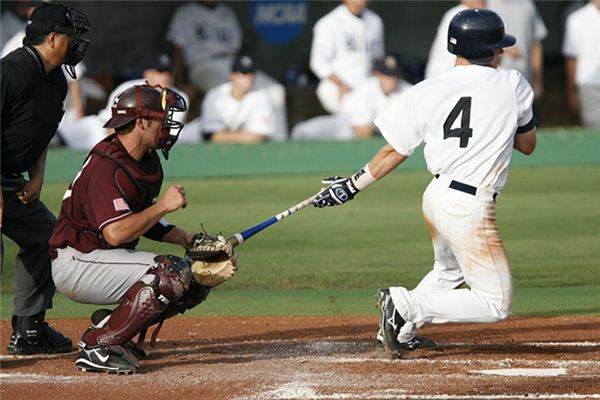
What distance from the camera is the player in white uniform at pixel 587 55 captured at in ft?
47.9

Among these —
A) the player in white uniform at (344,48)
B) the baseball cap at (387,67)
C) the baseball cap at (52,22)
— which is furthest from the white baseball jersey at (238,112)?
the baseball cap at (52,22)

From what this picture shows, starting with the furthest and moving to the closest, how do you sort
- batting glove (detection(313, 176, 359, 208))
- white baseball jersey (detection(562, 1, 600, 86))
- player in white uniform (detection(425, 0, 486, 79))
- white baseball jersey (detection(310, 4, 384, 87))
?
white baseball jersey (detection(562, 1, 600, 86)) < white baseball jersey (detection(310, 4, 384, 87)) < player in white uniform (detection(425, 0, 486, 79)) < batting glove (detection(313, 176, 359, 208))

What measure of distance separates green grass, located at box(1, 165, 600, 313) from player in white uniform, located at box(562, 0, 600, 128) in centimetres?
78

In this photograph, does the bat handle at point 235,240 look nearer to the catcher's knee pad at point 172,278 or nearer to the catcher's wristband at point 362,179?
the catcher's knee pad at point 172,278

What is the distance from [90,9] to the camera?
51.6 feet

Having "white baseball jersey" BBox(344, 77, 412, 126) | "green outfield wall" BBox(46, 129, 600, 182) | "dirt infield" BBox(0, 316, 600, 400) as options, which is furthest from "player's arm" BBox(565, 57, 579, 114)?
"dirt infield" BBox(0, 316, 600, 400)

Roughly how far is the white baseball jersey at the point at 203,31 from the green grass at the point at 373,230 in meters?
2.30

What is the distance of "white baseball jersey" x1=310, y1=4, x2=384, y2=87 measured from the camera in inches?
563

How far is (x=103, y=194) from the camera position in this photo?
5797 mm

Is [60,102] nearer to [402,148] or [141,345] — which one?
[141,345]

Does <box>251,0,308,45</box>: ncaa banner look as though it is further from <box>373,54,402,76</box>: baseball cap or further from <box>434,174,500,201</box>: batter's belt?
<box>434,174,500,201</box>: batter's belt

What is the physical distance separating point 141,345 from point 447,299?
5.20 ft

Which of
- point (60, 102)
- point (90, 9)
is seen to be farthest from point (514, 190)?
point (60, 102)

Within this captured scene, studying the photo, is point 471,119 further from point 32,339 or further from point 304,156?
point 304,156
